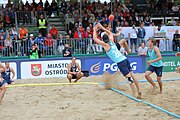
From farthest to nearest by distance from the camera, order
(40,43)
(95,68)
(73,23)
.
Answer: (73,23) < (40,43) < (95,68)

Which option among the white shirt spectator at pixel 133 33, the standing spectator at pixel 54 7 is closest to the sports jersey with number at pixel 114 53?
the white shirt spectator at pixel 133 33

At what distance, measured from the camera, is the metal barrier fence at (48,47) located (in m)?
18.7

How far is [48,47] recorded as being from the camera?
19.2 meters

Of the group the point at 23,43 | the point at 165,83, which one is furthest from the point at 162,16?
the point at 165,83

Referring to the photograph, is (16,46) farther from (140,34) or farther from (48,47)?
(140,34)

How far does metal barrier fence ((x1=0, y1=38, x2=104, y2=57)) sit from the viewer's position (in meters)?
18.7

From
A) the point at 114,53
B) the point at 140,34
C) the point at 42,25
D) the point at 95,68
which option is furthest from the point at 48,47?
the point at 114,53

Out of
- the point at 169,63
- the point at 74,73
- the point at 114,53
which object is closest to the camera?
the point at 114,53

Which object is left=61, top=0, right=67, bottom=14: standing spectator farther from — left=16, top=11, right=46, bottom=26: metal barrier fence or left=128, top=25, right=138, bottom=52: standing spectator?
left=128, top=25, right=138, bottom=52: standing spectator

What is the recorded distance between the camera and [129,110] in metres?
8.83

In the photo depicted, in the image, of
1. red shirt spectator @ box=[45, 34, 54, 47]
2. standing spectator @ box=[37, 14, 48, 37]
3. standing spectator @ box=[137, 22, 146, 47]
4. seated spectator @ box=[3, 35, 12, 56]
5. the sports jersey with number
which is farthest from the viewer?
standing spectator @ box=[37, 14, 48, 37]

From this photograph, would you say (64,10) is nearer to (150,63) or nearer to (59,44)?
(59,44)

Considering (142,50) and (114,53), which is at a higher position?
(114,53)

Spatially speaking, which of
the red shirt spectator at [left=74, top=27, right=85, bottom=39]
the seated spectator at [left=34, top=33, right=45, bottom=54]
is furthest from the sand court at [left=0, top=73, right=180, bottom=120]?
the red shirt spectator at [left=74, top=27, right=85, bottom=39]
